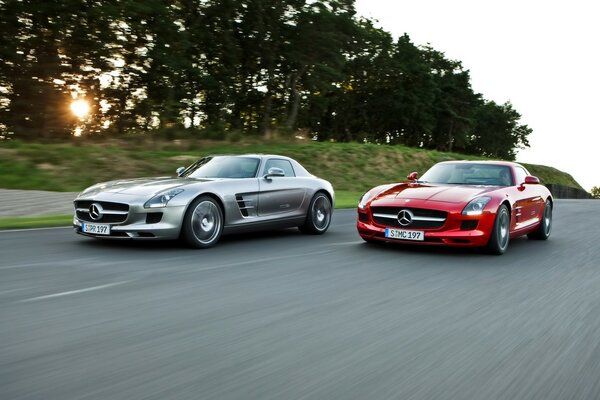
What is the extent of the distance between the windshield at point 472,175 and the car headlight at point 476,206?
1132 mm

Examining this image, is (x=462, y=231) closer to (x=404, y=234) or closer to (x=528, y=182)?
(x=404, y=234)

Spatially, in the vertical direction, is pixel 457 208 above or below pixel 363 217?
above

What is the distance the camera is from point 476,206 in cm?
833

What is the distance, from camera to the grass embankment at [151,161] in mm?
17297

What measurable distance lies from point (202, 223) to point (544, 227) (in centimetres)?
584

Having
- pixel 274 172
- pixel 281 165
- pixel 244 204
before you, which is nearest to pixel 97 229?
pixel 244 204

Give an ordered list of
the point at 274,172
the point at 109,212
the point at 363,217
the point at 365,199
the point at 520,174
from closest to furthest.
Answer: the point at 109,212
the point at 363,217
the point at 365,199
the point at 274,172
the point at 520,174

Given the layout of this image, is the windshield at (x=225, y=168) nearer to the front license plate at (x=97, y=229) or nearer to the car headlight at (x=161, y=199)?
the car headlight at (x=161, y=199)

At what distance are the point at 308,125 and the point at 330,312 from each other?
57774mm

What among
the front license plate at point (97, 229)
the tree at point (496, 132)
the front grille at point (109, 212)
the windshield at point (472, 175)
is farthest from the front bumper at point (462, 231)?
the tree at point (496, 132)

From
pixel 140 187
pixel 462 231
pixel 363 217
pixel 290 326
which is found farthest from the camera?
pixel 363 217

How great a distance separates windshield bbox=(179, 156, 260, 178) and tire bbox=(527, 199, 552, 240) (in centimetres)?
481

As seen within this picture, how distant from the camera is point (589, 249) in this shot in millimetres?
9484

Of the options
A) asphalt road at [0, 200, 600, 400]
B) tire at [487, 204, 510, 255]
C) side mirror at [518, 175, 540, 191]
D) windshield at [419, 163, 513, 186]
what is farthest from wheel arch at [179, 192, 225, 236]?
side mirror at [518, 175, 540, 191]
